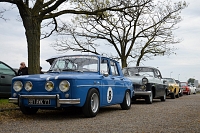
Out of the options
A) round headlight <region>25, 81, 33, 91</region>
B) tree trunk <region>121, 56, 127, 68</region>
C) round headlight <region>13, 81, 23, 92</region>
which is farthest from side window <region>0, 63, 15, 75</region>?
tree trunk <region>121, 56, 127, 68</region>

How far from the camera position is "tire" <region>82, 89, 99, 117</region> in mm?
7727

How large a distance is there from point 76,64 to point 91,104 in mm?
1391

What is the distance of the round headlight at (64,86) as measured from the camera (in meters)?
7.38

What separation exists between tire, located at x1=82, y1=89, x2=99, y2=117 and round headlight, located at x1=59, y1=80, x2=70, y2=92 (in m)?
0.63

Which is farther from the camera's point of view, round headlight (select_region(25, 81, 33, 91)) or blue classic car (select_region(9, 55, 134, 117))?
round headlight (select_region(25, 81, 33, 91))

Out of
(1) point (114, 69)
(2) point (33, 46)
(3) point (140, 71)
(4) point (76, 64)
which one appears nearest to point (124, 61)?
(3) point (140, 71)

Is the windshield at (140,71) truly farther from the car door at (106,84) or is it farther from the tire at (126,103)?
the car door at (106,84)

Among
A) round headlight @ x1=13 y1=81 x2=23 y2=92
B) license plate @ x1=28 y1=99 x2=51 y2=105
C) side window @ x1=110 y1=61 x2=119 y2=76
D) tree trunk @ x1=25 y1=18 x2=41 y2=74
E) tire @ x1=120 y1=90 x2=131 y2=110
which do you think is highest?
tree trunk @ x1=25 y1=18 x2=41 y2=74

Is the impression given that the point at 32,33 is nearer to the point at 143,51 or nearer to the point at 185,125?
the point at 185,125

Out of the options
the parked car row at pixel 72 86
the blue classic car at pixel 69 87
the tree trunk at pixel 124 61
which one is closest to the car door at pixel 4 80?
the parked car row at pixel 72 86

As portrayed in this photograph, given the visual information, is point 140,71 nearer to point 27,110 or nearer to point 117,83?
point 117,83

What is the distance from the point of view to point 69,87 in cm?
735

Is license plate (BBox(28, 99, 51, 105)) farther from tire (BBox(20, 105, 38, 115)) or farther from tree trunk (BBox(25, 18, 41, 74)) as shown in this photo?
tree trunk (BBox(25, 18, 41, 74))

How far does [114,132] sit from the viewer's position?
5.70 meters
